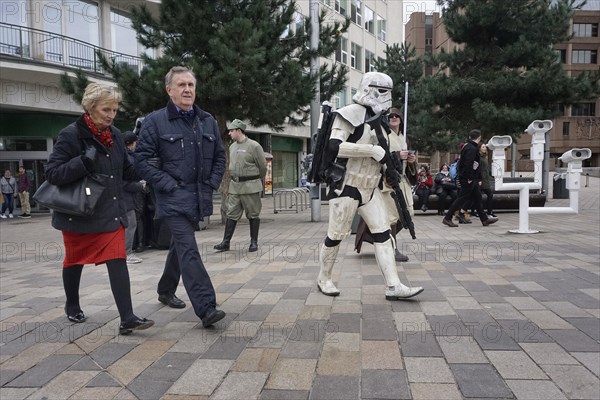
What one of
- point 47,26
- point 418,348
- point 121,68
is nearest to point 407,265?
point 418,348

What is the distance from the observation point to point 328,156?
4.18 meters

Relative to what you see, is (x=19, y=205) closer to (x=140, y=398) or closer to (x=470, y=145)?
(x=470, y=145)

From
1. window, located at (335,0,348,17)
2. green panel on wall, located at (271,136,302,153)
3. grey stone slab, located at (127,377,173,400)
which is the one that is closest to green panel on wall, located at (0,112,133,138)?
green panel on wall, located at (271,136,302,153)

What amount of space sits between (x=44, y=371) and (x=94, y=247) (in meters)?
0.90

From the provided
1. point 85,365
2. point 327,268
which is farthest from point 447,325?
point 85,365

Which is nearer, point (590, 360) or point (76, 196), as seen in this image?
point (590, 360)

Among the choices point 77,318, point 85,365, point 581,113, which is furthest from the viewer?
point 581,113

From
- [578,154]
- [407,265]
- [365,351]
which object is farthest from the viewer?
[578,154]

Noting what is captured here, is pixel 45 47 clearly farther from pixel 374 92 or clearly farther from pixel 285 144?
pixel 285 144

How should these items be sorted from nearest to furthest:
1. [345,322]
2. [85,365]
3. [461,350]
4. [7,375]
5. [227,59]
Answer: [7,375], [85,365], [461,350], [345,322], [227,59]

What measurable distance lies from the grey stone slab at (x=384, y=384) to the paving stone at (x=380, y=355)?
71 mm

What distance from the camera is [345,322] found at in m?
3.70

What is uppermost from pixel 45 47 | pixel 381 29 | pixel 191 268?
pixel 381 29

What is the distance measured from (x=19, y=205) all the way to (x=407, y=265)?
57.8 ft
